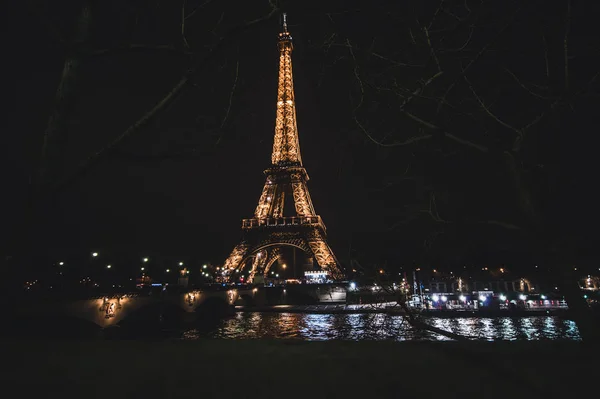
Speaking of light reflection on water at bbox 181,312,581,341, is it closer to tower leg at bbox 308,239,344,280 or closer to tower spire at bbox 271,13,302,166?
tower leg at bbox 308,239,344,280

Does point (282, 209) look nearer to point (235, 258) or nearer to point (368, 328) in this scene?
point (235, 258)

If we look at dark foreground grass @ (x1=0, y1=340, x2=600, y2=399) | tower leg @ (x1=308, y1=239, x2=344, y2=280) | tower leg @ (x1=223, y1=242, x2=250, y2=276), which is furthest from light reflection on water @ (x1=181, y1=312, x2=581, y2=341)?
dark foreground grass @ (x1=0, y1=340, x2=600, y2=399)

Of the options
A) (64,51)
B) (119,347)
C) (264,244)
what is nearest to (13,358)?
(119,347)

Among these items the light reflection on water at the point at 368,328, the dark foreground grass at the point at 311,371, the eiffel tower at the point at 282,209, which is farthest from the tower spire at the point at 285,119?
the dark foreground grass at the point at 311,371

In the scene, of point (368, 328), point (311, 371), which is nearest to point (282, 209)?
point (368, 328)

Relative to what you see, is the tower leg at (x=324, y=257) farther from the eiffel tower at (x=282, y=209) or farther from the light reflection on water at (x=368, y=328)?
the light reflection on water at (x=368, y=328)

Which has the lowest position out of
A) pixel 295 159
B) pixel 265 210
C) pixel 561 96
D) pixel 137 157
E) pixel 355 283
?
pixel 355 283

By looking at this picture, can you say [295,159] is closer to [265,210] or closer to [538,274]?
[265,210]
